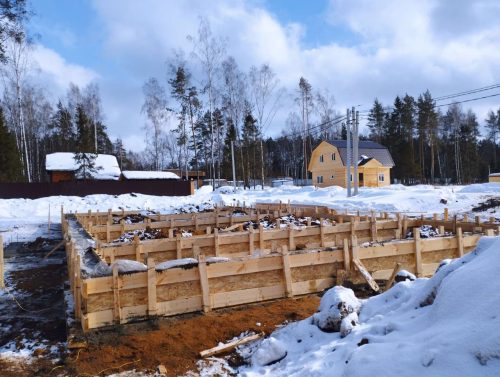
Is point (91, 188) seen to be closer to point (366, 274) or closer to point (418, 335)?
point (366, 274)

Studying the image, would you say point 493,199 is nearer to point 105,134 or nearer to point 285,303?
point 285,303

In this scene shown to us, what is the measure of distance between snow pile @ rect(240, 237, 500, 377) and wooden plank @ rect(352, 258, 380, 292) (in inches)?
55.1

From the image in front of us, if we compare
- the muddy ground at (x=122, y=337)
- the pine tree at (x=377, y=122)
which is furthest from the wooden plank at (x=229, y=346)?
the pine tree at (x=377, y=122)

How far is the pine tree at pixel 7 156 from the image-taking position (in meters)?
33.6

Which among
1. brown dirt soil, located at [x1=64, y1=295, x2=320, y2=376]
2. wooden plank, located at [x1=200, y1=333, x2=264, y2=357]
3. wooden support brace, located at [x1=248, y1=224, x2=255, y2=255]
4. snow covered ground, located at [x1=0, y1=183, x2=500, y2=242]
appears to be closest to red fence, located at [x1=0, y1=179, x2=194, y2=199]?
snow covered ground, located at [x1=0, y1=183, x2=500, y2=242]

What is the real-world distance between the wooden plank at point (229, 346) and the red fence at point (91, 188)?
24.0 m

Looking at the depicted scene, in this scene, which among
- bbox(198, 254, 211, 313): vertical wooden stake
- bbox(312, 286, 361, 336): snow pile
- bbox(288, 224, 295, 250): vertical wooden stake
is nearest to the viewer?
bbox(312, 286, 361, 336): snow pile

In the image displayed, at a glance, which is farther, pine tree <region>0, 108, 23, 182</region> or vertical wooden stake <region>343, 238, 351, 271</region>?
pine tree <region>0, 108, 23, 182</region>

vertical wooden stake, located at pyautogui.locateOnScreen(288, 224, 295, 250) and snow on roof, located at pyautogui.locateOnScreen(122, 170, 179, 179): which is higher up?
snow on roof, located at pyautogui.locateOnScreen(122, 170, 179, 179)

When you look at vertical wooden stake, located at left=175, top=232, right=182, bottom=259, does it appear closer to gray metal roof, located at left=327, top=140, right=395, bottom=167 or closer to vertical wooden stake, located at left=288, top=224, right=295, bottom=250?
vertical wooden stake, located at left=288, top=224, right=295, bottom=250

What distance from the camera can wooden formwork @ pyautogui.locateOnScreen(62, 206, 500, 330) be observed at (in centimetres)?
530

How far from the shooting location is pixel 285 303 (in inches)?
239

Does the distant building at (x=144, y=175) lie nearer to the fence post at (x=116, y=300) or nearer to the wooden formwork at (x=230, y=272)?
the wooden formwork at (x=230, y=272)

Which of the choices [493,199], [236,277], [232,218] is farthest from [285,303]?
[493,199]
